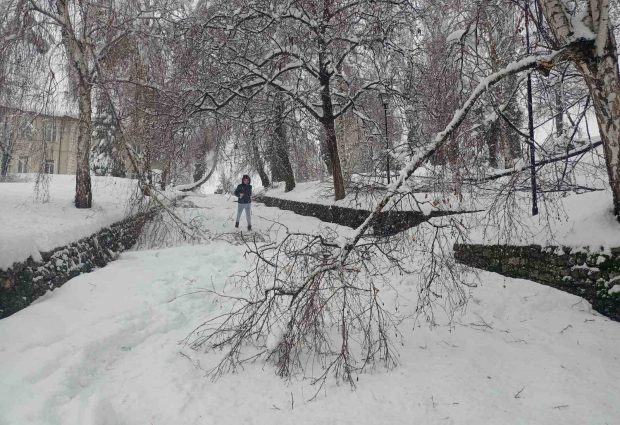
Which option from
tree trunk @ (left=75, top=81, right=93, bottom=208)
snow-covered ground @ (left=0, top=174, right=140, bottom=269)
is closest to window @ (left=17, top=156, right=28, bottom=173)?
snow-covered ground @ (left=0, top=174, right=140, bottom=269)

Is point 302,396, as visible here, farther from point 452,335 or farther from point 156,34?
point 156,34

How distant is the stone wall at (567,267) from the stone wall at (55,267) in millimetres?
6176

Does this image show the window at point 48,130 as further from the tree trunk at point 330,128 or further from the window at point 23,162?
the tree trunk at point 330,128

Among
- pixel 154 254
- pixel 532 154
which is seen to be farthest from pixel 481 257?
pixel 154 254

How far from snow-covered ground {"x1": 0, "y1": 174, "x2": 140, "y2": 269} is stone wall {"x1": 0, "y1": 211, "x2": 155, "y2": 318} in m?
0.12

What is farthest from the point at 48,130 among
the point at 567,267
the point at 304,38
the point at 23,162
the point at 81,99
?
the point at 567,267

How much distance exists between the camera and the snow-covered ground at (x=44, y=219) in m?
5.24

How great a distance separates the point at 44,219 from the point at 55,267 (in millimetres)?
1533

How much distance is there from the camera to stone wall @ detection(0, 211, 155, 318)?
4852mm

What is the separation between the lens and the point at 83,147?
9.13 m

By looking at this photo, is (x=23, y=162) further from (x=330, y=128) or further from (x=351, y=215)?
(x=351, y=215)

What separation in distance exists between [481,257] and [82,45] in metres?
8.85

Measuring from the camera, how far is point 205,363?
164 inches

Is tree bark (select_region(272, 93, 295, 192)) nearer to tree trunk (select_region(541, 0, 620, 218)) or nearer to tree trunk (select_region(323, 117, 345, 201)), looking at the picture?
tree trunk (select_region(323, 117, 345, 201))
